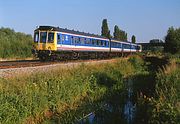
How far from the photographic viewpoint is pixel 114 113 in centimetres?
1675

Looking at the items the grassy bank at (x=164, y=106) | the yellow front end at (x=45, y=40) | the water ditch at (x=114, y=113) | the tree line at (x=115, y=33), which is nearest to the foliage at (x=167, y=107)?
the grassy bank at (x=164, y=106)

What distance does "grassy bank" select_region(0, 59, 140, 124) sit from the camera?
13.5 meters

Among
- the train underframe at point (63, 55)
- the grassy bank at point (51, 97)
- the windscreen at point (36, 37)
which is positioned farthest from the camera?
the windscreen at point (36, 37)

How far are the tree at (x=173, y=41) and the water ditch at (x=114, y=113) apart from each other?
147 ft

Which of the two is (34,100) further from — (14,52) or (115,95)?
(14,52)

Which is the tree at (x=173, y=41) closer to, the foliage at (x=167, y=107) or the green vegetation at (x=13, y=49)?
the green vegetation at (x=13, y=49)

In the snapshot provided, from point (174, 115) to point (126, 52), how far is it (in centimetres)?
Result: 5455

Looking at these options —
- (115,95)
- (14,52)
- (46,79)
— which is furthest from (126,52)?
(46,79)

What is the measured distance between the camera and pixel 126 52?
64.9 meters

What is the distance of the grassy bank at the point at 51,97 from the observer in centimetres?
1346

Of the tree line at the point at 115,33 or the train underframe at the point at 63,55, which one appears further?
the tree line at the point at 115,33

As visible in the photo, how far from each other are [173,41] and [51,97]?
52.0 m

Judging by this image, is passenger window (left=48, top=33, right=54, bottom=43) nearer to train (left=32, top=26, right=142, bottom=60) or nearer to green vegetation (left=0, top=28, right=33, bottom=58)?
train (left=32, top=26, right=142, bottom=60)

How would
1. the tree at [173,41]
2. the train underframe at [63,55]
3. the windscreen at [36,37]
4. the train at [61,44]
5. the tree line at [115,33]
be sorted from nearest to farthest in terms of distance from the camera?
the train at [61,44], the train underframe at [63,55], the windscreen at [36,37], the tree at [173,41], the tree line at [115,33]
